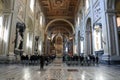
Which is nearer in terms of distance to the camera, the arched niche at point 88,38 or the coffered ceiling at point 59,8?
the arched niche at point 88,38

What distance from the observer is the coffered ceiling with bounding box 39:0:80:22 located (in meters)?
25.9

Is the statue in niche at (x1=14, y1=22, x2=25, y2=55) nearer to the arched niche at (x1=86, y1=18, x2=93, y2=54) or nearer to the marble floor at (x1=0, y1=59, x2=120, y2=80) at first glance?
the marble floor at (x1=0, y1=59, x2=120, y2=80)

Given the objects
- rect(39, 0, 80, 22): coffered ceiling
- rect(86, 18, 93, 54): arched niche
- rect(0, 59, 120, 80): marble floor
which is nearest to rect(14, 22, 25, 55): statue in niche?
rect(0, 59, 120, 80): marble floor

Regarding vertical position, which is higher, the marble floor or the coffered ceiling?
the coffered ceiling

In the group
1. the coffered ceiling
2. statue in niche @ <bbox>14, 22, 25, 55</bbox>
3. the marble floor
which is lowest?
the marble floor

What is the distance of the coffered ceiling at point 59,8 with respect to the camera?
85.1 ft

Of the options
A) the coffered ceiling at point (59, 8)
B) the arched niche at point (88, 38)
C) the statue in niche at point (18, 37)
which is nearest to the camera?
the statue in niche at point (18, 37)

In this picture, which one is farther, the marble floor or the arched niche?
the arched niche

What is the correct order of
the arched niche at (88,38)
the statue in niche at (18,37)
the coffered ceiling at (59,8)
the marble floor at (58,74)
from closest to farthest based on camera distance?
the marble floor at (58,74) < the statue in niche at (18,37) < the arched niche at (88,38) < the coffered ceiling at (59,8)

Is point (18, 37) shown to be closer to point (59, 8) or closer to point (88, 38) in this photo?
point (88, 38)

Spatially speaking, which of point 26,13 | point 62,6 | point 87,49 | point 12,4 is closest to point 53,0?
point 62,6

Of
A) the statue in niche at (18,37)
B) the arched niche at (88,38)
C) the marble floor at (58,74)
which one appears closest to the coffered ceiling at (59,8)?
the arched niche at (88,38)

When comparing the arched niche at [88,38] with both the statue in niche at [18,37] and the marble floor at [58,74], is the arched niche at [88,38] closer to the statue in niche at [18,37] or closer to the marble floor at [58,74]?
the statue in niche at [18,37]

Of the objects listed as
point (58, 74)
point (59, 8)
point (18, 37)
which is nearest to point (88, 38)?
point (18, 37)
